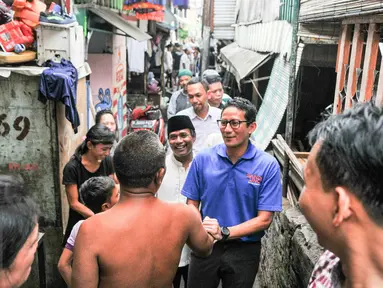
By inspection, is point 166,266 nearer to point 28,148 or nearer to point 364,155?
point 364,155

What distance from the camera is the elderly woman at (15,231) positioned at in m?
1.44

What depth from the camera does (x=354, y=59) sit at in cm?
412

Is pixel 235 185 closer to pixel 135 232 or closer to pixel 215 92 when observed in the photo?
pixel 135 232

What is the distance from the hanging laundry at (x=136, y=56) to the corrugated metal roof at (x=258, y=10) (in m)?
3.68

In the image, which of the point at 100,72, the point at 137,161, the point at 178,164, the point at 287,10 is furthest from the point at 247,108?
the point at 100,72

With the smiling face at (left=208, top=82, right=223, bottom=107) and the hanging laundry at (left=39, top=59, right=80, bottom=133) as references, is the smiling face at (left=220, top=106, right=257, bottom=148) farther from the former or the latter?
the smiling face at (left=208, top=82, right=223, bottom=107)

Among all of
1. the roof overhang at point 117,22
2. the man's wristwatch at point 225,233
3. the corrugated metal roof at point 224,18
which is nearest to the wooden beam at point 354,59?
the man's wristwatch at point 225,233

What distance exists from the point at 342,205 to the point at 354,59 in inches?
126

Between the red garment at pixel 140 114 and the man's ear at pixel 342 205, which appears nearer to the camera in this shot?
the man's ear at pixel 342 205

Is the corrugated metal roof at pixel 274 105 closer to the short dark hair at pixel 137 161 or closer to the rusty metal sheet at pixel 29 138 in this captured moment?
the rusty metal sheet at pixel 29 138

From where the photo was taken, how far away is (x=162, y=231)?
215 centimetres

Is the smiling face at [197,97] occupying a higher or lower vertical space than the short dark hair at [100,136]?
higher

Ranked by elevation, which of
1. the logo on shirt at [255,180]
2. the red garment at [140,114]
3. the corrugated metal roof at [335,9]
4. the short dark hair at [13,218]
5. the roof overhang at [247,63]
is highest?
the corrugated metal roof at [335,9]

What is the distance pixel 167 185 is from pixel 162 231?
4.91 feet
